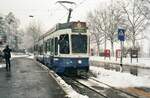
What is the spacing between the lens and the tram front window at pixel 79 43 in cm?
2453

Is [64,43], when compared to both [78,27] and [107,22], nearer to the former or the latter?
[78,27]

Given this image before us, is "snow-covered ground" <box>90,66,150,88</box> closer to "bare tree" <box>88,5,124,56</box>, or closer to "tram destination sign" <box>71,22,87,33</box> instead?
"tram destination sign" <box>71,22,87,33</box>

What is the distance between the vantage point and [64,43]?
24688mm

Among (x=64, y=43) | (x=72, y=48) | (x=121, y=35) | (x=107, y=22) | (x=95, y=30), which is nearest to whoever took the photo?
(x=72, y=48)

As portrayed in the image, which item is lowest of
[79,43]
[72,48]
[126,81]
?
[126,81]

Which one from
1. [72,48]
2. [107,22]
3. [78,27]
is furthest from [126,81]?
[107,22]

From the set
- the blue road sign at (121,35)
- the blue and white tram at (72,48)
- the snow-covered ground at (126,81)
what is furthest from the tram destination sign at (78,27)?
the snow-covered ground at (126,81)

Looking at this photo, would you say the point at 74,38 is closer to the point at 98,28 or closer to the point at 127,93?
the point at 127,93

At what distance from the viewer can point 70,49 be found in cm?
2444

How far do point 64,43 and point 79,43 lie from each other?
987 mm

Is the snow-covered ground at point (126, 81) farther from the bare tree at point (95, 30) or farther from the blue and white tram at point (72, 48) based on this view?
the bare tree at point (95, 30)

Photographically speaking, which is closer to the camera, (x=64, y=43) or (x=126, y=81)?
(x=126, y=81)

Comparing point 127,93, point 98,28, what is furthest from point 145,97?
point 98,28

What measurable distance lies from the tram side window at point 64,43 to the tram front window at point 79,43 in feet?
1.29
